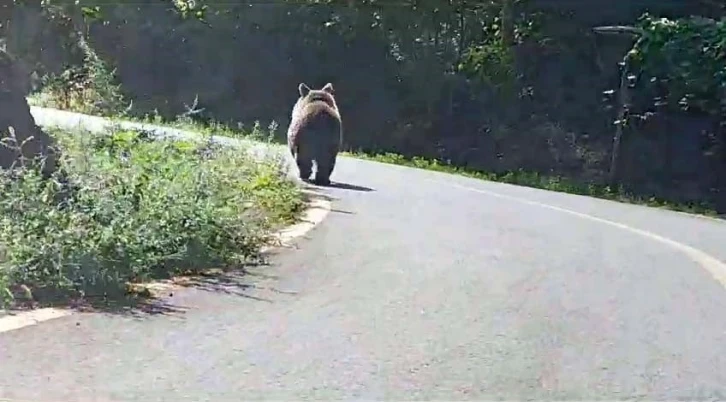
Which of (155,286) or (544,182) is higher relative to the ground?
(155,286)

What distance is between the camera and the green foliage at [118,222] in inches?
307

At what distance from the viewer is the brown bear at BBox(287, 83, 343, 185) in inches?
753

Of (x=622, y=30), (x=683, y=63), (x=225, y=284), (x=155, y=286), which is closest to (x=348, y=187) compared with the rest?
(x=225, y=284)

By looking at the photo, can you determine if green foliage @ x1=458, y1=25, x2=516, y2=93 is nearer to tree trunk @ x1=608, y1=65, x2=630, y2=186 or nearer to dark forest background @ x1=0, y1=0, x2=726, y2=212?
dark forest background @ x1=0, y1=0, x2=726, y2=212

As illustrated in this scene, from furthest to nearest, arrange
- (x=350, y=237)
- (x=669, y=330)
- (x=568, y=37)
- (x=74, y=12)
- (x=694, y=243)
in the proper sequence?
(x=74, y=12)
(x=568, y=37)
(x=694, y=243)
(x=350, y=237)
(x=669, y=330)

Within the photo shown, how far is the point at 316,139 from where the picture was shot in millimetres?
19234

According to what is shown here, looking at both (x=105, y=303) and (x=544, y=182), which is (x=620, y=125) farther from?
(x=105, y=303)

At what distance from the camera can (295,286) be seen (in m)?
8.91

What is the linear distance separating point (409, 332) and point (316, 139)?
11767 millimetres

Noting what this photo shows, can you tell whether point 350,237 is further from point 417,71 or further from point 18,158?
point 417,71

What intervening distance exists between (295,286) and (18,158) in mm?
2815

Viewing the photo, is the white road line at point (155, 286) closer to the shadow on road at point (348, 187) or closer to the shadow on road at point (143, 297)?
the shadow on road at point (143, 297)

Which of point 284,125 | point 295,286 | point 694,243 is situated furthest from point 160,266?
point 284,125

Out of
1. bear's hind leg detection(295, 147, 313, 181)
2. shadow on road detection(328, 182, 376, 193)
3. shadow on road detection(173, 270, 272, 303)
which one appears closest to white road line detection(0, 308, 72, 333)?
shadow on road detection(173, 270, 272, 303)
